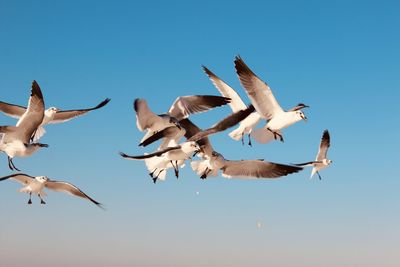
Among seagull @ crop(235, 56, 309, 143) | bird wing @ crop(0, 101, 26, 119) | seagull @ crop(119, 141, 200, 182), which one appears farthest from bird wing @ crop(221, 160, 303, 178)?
bird wing @ crop(0, 101, 26, 119)

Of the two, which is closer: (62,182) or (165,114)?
(62,182)

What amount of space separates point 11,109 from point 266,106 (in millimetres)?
5460

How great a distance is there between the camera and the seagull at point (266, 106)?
11.0m

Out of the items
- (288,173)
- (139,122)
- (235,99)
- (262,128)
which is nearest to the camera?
(288,173)

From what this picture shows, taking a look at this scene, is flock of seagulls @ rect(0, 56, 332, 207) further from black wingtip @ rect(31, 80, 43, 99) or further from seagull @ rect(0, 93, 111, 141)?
seagull @ rect(0, 93, 111, 141)

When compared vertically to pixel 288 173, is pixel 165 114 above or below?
above

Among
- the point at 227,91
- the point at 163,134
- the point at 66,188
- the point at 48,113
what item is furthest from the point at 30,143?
the point at 227,91

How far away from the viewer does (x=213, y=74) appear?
1382cm

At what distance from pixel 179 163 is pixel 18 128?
9.51 ft

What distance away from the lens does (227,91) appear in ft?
A: 44.7

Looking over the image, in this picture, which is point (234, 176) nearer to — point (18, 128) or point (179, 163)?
point (179, 163)

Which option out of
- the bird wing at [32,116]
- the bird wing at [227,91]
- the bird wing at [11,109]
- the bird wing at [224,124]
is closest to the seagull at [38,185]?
the bird wing at [32,116]

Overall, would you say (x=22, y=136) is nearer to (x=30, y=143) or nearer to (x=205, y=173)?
(x=30, y=143)

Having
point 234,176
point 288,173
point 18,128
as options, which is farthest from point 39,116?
point 288,173
